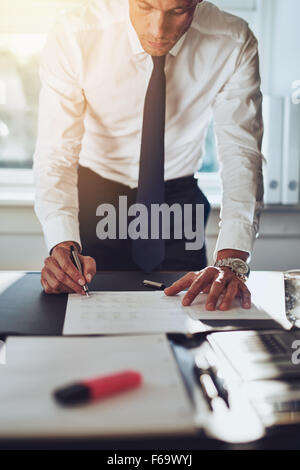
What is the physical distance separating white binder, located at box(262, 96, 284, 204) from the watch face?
3.76 ft

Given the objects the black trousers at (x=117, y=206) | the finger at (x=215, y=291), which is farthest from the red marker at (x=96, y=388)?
the black trousers at (x=117, y=206)

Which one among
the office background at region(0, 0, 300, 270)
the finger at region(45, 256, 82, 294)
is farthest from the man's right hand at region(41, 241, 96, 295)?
the office background at region(0, 0, 300, 270)

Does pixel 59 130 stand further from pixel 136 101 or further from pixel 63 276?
pixel 63 276

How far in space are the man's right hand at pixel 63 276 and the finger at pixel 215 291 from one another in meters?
0.28

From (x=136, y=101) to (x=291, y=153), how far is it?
102 centimetres

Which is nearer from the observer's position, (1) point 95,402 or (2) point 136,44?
(1) point 95,402

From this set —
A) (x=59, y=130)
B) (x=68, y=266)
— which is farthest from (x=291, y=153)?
(x=68, y=266)

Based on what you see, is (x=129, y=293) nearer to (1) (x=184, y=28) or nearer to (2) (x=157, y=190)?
(2) (x=157, y=190)

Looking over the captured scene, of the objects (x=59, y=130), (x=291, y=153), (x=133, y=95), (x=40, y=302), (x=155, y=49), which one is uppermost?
(x=155, y=49)

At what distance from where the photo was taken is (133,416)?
0.46 meters

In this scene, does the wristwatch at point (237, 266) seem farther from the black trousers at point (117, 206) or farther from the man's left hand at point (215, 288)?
the black trousers at point (117, 206)

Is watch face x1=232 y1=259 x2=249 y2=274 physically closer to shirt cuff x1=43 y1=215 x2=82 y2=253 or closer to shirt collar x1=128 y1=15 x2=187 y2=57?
shirt cuff x1=43 y1=215 x2=82 y2=253

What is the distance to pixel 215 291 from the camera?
933mm
